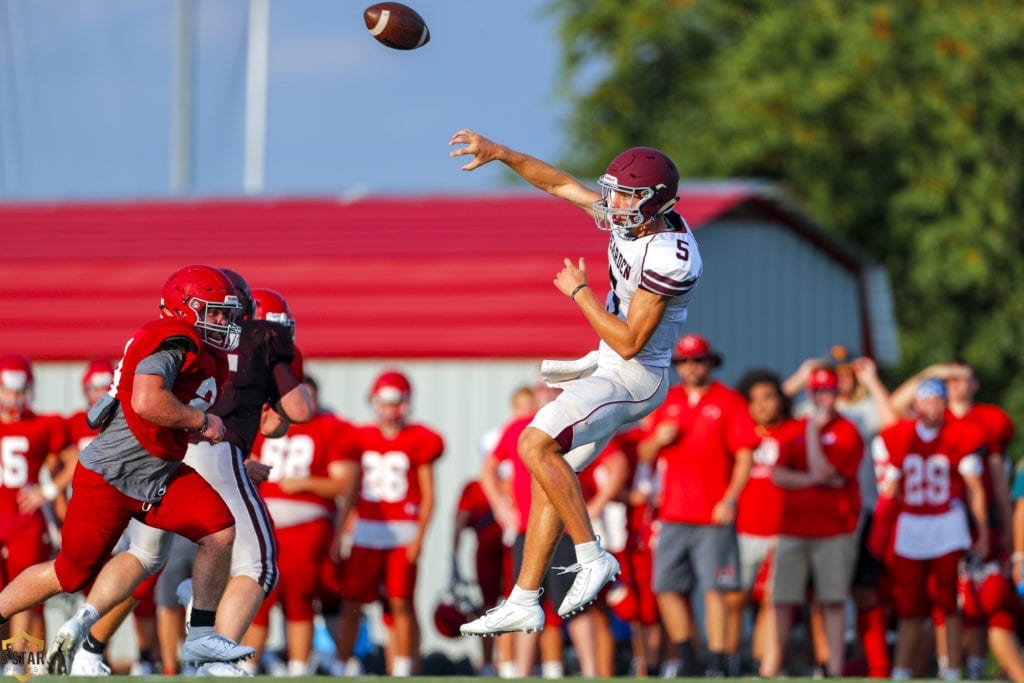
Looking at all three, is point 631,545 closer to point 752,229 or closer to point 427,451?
point 427,451

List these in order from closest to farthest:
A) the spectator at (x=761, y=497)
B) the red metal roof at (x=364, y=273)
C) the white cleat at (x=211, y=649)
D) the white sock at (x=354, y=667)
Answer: the white cleat at (x=211, y=649) → the spectator at (x=761, y=497) → the white sock at (x=354, y=667) → the red metal roof at (x=364, y=273)

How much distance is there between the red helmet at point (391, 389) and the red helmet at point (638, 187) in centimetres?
411

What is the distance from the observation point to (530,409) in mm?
11516

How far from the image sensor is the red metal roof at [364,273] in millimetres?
13633

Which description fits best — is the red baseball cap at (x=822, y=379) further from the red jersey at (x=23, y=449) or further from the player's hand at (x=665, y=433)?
the red jersey at (x=23, y=449)

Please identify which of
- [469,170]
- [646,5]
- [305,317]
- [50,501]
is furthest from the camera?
[646,5]

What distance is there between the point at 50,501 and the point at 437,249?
447 centimetres

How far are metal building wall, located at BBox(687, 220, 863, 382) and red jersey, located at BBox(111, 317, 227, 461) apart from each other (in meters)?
7.30

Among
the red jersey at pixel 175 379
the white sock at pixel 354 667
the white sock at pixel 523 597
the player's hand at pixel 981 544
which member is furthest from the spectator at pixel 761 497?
the red jersey at pixel 175 379

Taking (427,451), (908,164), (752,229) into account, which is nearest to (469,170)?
(427,451)

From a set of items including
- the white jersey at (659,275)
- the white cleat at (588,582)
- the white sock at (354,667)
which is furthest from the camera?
the white sock at (354,667)

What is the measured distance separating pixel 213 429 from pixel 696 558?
443 centimetres

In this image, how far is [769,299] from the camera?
50.9 feet

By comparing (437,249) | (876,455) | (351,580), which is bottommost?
(351,580)
